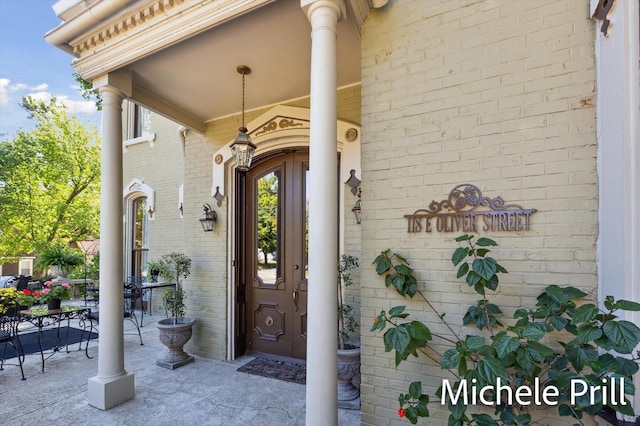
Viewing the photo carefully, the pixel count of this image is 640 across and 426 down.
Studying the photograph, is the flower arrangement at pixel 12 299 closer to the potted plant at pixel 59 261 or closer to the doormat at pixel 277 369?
the doormat at pixel 277 369

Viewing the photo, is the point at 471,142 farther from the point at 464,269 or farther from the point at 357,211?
the point at 357,211

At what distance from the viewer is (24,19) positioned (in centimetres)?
1030

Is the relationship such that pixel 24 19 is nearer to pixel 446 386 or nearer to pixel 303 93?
pixel 303 93

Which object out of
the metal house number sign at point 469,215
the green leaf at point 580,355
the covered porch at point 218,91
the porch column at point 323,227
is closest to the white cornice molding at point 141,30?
the covered porch at point 218,91

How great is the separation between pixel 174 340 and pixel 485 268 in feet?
11.6

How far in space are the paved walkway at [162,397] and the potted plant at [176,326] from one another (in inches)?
4.7

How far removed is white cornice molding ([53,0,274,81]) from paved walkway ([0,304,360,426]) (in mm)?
3065

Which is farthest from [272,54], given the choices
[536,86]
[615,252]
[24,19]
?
[24,19]

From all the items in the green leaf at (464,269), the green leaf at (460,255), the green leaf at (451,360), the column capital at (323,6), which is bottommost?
the green leaf at (451,360)

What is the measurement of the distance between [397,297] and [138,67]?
10.3ft

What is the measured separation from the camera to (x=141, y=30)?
106 inches

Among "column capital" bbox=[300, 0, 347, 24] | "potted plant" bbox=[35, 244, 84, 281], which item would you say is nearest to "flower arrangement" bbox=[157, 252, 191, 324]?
"column capital" bbox=[300, 0, 347, 24]

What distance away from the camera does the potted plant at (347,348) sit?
2.92 m

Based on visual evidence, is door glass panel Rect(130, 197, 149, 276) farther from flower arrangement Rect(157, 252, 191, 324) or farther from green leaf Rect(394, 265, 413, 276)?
green leaf Rect(394, 265, 413, 276)
